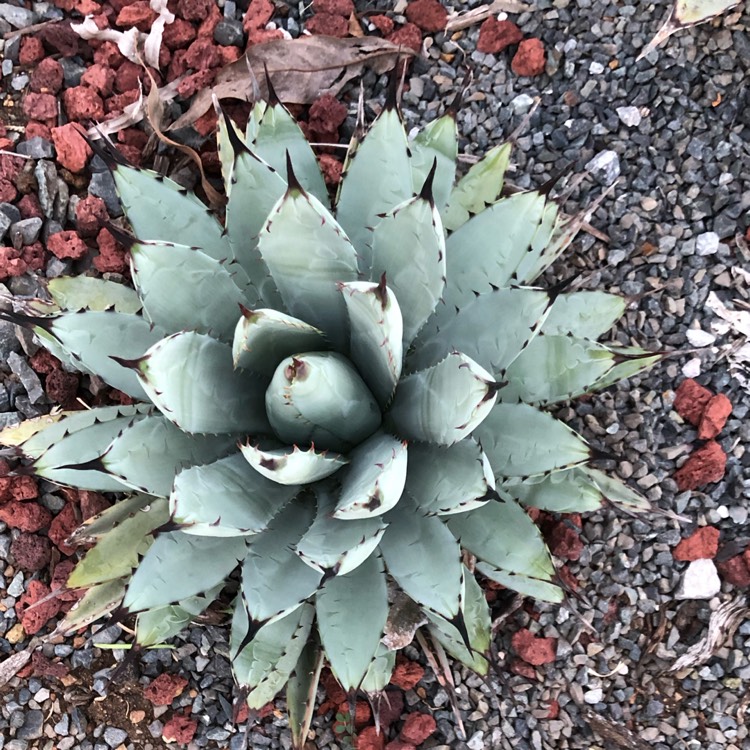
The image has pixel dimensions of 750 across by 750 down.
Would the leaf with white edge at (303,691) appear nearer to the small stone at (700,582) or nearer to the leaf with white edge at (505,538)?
the leaf with white edge at (505,538)

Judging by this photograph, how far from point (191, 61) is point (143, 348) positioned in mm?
857

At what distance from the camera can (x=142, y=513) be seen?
144 centimetres

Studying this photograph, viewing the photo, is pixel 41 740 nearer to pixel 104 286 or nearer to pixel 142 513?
pixel 142 513

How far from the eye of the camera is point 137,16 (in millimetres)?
1823

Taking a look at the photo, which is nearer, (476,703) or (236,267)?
(236,267)

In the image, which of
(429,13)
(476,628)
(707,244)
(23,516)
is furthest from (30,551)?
(707,244)

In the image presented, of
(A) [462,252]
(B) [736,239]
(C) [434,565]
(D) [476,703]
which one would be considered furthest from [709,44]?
(D) [476,703]

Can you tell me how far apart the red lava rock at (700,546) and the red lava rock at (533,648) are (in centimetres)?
33

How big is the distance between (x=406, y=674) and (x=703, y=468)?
76cm

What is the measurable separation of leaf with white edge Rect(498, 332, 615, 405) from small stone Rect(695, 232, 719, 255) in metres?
0.61

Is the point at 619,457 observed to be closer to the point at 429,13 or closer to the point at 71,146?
the point at 429,13

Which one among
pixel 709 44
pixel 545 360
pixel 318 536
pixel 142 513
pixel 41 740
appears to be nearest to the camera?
pixel 318 536

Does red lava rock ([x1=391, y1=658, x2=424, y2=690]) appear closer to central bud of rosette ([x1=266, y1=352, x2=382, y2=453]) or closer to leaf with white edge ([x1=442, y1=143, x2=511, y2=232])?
central bud of rosette ([x1=266, y1=352, x2=382, y2=453])

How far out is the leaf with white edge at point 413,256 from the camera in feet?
3.65
